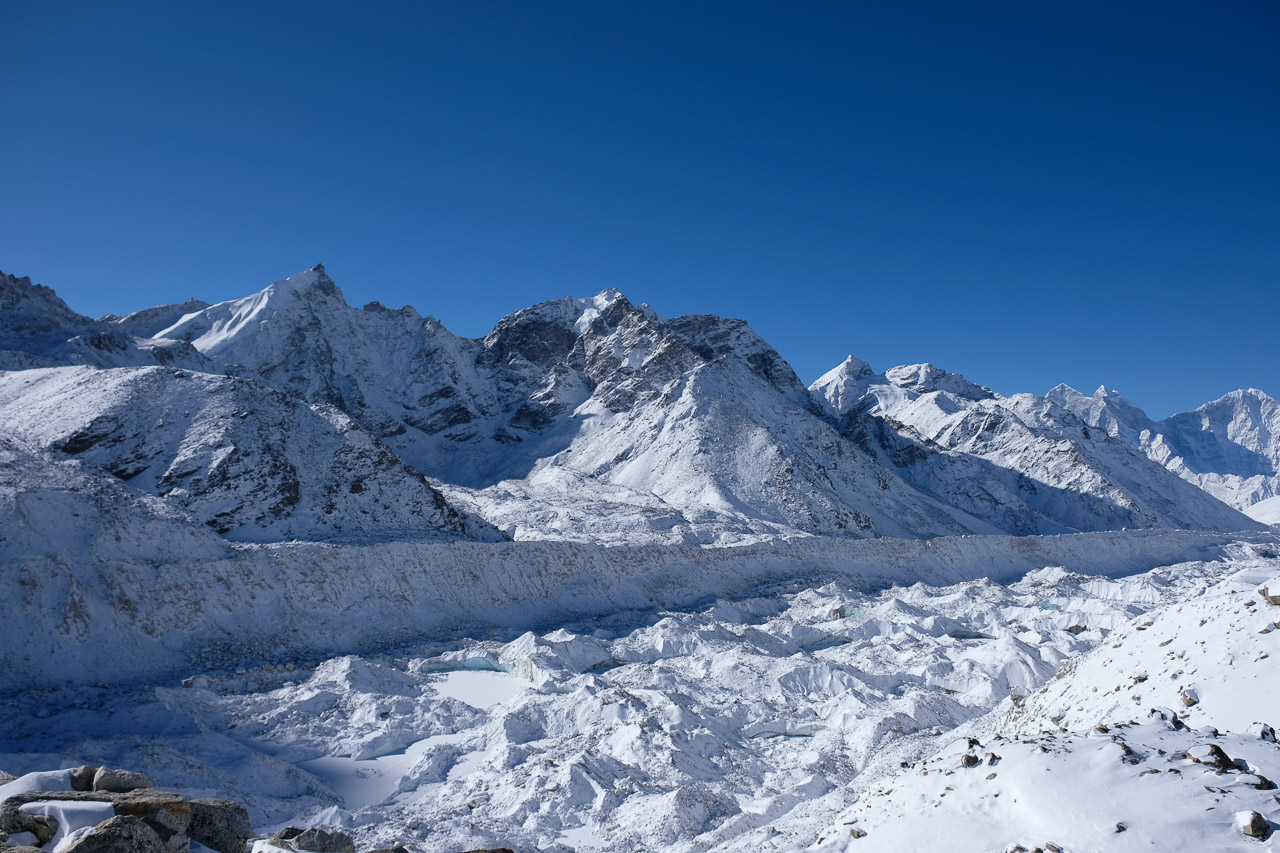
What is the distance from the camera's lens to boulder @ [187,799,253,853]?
7809mm

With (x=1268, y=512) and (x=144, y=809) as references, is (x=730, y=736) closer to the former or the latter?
(x=144, y=809)

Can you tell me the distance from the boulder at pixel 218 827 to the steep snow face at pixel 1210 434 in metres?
203

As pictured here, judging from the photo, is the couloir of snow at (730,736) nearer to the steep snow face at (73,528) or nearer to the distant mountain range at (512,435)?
the steep snow face at (73,528)

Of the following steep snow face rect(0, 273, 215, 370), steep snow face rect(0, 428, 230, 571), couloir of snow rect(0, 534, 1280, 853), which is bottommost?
couloir of snow rect(0, 534, 1280, 853)

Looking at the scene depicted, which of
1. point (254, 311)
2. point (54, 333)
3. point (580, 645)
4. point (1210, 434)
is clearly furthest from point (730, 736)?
point (1210, 434)

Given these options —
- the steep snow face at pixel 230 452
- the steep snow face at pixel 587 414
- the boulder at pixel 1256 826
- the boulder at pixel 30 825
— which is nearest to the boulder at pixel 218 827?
the boulder at pixel 30 825

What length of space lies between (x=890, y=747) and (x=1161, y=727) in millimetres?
6896

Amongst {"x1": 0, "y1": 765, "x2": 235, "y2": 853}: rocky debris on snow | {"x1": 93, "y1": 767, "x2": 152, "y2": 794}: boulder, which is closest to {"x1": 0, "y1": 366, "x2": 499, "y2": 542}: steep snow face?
{"x1": 93, "y1": 767, "x2": 152, "y2": 794}: boulder

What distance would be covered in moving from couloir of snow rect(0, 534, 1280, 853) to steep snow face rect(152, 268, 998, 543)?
19955mm

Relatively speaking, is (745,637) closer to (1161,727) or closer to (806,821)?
(806,821)

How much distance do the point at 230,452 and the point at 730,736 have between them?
24336 mm

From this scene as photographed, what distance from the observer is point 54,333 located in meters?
48.7

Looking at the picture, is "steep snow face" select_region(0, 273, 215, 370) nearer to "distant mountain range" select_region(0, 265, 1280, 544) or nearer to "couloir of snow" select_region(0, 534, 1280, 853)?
"distant mountain range" select_region(0, 265, 1280, 544)

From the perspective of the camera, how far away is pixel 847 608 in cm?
2780
